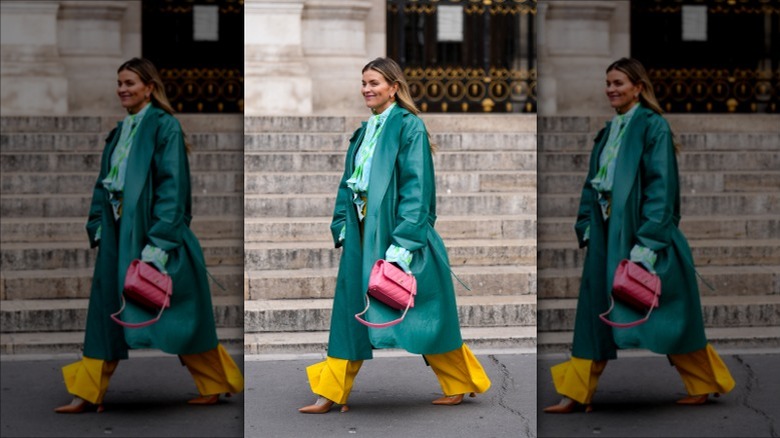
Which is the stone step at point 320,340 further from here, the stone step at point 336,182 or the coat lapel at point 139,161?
the coat lapel at point 139,161

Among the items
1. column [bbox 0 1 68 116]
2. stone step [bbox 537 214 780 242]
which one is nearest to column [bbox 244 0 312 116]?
column [bbox 0 1 68 116]

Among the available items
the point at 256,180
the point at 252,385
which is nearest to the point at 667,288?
the point at 252,385

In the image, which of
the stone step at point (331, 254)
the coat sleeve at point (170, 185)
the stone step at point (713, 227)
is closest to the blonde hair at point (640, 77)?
the stone step at point (713, 227)

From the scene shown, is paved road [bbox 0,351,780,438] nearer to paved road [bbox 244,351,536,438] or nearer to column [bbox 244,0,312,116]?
paved road [bbox 244,351,536,438]

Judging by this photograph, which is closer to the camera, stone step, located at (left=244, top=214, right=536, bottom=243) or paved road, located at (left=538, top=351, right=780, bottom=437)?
→ paved road, located at (left=538, top=351, right=780, bottom=437)

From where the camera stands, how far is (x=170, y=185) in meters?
3.67

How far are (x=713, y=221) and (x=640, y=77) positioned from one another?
0.40 metres

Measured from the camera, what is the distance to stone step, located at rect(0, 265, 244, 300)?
3.38m

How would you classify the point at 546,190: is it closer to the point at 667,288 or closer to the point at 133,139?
the point at 667,288

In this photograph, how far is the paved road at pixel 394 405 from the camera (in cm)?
574

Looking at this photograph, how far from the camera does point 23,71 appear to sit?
3.66m

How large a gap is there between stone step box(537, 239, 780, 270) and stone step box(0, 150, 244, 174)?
2.98ft

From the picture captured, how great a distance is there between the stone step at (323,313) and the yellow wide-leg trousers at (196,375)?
454 centimetres

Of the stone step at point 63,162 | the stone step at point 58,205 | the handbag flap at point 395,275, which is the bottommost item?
the handbag flap at point 395,275
